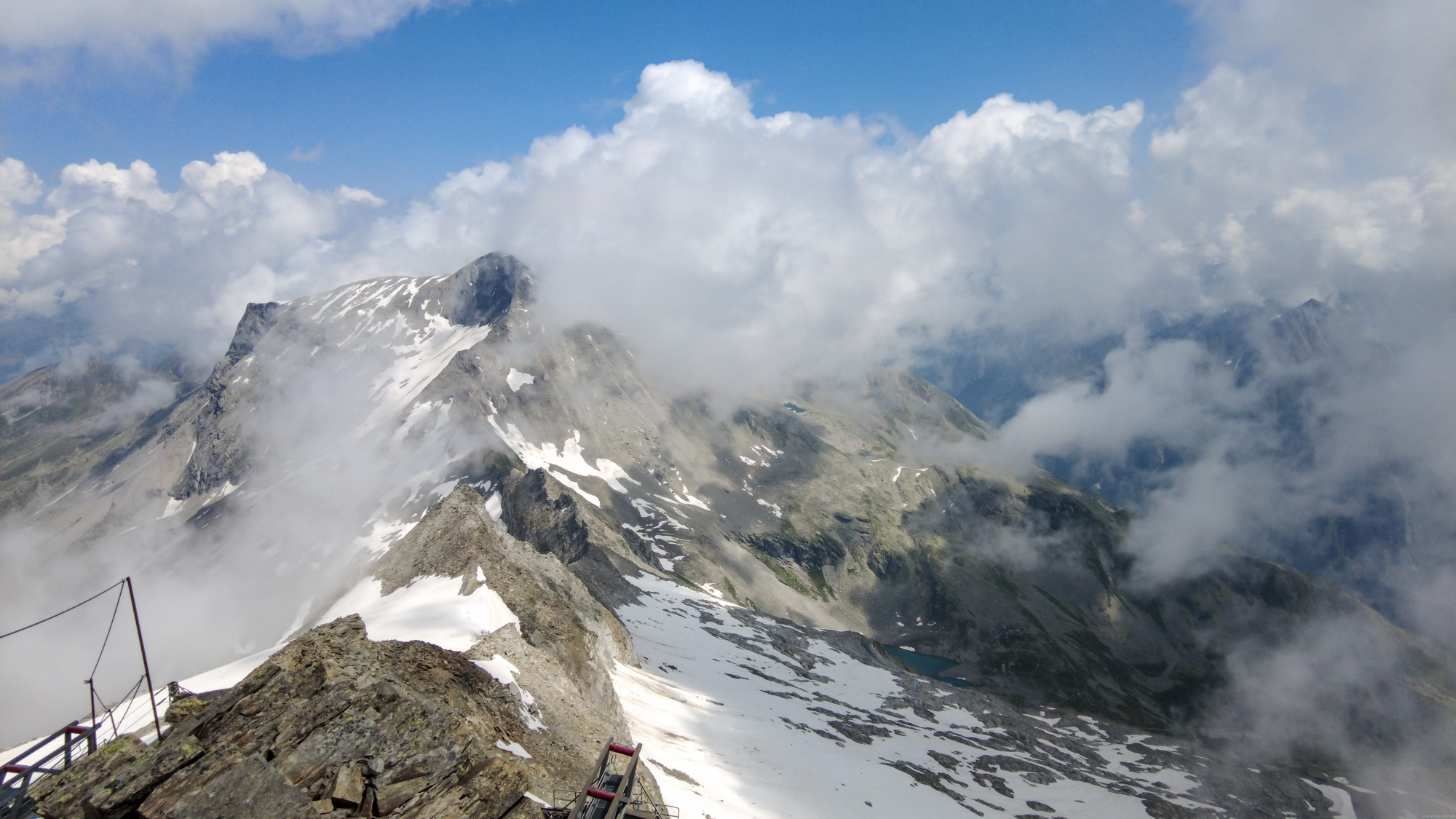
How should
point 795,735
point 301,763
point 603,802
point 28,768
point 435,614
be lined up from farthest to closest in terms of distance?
point 795,735
point 435,614
point 603,802
point 28,768
point 301,763

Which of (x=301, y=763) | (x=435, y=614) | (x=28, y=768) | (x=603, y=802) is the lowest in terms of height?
(x=28, y=768)

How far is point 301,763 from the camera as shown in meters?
19.8

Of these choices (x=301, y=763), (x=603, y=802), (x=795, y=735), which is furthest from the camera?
(x=795, y=735)

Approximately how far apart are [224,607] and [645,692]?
15034cm

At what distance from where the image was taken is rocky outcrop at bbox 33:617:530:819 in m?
17.2

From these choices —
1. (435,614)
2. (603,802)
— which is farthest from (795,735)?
(603,802)

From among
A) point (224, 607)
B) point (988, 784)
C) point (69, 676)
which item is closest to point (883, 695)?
point (988, 784)

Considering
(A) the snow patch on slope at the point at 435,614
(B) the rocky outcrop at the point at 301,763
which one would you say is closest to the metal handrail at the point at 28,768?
(B) the rocky outcrop at the point at 301,763

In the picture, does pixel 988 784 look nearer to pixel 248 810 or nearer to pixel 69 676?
pixel 248 810

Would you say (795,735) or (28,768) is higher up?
(795,735)

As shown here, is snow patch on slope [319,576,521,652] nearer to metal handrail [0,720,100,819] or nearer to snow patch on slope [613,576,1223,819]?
metal handrail [0,720,100,819]

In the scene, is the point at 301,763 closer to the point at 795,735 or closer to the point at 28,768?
the point at 28,768

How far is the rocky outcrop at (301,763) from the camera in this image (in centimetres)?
1725

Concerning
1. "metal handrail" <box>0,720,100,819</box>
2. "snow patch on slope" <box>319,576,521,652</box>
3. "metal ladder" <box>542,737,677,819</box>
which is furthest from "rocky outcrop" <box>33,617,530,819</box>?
"snow patch on slope" <box>319,576,521,652</box>
